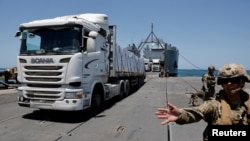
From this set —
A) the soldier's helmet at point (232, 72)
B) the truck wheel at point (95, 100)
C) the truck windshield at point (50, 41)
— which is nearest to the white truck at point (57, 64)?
the truck windshield at point (50, 41)

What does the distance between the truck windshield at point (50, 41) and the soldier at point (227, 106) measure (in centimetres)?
628

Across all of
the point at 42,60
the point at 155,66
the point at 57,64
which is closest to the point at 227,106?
the point at 57,64

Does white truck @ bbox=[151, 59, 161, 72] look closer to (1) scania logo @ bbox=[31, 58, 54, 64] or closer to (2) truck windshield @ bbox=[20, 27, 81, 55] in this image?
(2) truck windshield @ bbox=[20, 27, 81, 55]

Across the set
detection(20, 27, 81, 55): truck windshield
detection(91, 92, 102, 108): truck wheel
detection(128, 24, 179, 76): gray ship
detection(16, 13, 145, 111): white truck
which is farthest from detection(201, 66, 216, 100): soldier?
detection(128, 24, 179, 76): gray ship

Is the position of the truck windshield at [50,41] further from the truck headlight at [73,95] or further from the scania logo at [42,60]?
the truck headlight at [73,95]

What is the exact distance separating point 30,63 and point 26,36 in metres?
0.96

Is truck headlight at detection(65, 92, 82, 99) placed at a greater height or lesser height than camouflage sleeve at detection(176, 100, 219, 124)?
lesser

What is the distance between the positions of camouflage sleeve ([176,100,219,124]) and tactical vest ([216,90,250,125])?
0.06m

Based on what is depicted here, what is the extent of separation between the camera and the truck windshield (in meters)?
8.68

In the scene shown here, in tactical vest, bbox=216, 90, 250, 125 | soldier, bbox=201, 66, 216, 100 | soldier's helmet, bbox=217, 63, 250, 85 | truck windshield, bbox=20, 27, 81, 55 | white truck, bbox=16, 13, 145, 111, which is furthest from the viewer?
soldier, bbox=201, 66, 216, 100

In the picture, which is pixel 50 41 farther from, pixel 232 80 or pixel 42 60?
pixel 232 80

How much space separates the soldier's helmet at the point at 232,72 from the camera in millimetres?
2633

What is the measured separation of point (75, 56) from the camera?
851cm

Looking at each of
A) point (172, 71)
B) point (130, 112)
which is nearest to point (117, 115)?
point (130, 112)
